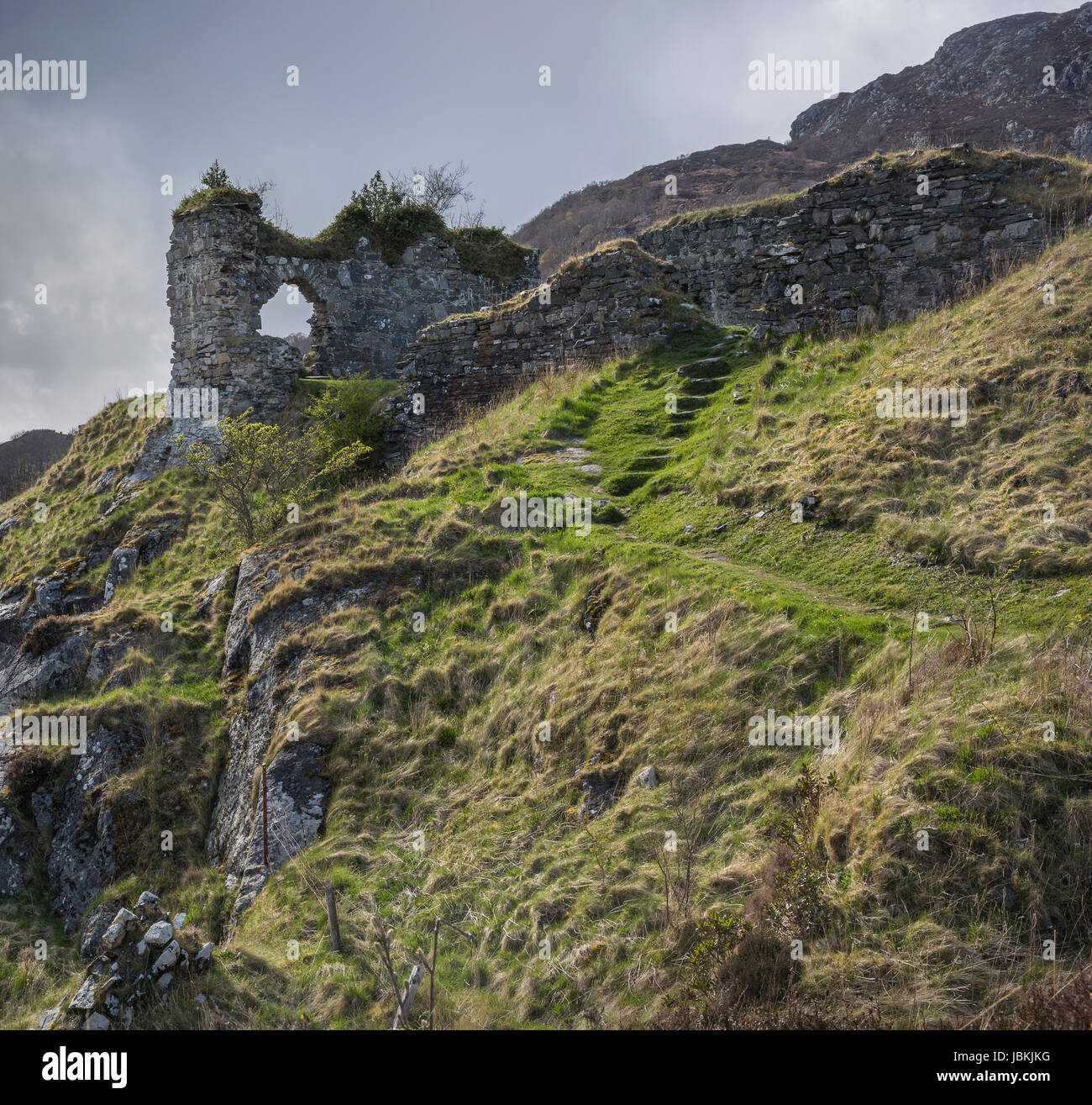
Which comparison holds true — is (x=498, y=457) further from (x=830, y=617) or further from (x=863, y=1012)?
(x=863, y=1012)

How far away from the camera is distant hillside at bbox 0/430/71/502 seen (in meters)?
41.0

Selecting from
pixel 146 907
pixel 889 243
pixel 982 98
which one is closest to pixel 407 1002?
pixel 146 907

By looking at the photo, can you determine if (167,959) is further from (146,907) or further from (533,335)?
(533,335)

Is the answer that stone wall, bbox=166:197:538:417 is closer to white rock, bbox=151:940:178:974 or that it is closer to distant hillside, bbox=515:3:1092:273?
white rock, bbox=151:940:178:974

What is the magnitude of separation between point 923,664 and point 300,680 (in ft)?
22.4

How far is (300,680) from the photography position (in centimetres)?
908

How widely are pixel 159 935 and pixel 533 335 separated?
1490cm

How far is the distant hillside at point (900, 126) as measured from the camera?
41.3 m

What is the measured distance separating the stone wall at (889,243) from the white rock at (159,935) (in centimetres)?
1267

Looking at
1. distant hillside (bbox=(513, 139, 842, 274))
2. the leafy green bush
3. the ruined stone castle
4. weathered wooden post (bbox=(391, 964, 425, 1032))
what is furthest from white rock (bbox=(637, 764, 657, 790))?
distant hillside (bbox=(513, 139, 842, 274))

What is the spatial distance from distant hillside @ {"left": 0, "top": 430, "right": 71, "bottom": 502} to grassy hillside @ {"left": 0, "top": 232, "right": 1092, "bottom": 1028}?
3604 cm

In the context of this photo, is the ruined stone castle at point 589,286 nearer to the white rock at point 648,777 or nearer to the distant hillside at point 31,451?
the white rock at point 648,777

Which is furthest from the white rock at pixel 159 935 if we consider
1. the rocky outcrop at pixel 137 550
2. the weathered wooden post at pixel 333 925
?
the rocky outcrop at pixel 137 550
